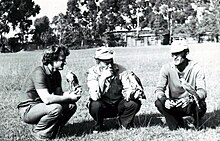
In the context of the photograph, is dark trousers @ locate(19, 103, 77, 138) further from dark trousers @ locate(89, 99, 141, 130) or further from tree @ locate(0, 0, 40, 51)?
tree @ locate(0, 0, 40, 51)

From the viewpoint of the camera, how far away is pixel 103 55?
17.6 feet

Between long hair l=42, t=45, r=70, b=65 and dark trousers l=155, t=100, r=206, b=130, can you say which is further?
dark trousers l=155, t=100, r=206, b=130

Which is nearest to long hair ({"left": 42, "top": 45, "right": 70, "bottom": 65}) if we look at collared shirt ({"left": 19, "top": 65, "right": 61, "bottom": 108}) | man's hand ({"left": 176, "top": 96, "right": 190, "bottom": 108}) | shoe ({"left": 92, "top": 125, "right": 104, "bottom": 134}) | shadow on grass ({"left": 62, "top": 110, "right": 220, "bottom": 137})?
collared shirt ({"left": 19, "top": 65, "right": 61, "bottom": 108})

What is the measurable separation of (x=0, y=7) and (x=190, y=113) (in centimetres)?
6227

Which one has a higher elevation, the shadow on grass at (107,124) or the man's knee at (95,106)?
the man's knee at (95,106)

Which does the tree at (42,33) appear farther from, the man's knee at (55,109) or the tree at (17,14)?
the man's knee at (55,109)

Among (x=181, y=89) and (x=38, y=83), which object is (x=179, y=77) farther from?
(x=38, y=83)

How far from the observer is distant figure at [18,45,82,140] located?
4.88 metres

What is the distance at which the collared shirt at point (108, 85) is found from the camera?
541 centimetres

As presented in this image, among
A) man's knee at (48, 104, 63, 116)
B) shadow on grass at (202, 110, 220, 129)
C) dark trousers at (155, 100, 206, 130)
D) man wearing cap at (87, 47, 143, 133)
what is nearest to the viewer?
man's knee at (48, 104, 63, 116)

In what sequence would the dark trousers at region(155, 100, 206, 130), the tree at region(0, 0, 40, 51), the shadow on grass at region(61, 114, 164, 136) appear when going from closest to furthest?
the dark trousers at region(155, 100, 206, 130) < the shadow on grass at region(61, 114, 164, 136) < the tree at region(0, 0, 40, 51)

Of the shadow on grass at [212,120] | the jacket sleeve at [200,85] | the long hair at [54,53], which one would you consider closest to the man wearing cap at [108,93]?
the long hair at [54,53]

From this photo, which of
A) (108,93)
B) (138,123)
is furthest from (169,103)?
(138,123)

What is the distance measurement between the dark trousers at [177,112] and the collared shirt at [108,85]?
655mm
